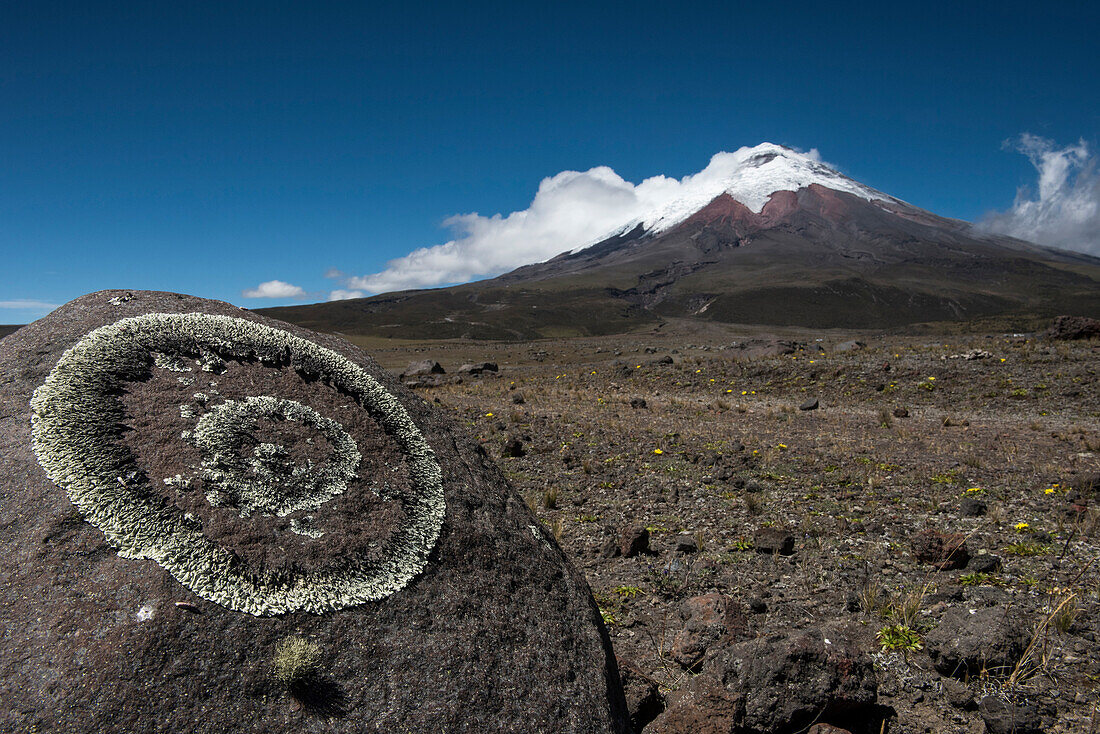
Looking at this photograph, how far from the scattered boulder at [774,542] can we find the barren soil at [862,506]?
115mm

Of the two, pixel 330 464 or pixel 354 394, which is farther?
pixel 354 394

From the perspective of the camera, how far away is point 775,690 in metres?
3.24

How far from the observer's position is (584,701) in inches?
106

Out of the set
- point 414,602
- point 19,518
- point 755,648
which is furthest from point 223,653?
point 755,648

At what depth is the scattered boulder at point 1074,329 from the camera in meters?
23.1

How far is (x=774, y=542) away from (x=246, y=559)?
201 inches

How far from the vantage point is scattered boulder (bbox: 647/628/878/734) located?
122 inches

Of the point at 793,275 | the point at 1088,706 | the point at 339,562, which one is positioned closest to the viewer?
the point at 339,562

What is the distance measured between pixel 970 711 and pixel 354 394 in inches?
169

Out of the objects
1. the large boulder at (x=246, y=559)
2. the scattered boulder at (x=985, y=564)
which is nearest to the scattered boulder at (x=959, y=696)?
the scattered boulder at (x=985, y=564)

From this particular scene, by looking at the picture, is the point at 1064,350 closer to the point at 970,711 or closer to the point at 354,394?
the point at 970,711

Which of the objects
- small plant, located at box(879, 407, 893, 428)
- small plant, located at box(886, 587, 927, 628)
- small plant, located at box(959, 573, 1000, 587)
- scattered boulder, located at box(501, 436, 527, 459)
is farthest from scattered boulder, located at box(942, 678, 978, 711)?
small plant, located at box(879, 407, 893, 428)

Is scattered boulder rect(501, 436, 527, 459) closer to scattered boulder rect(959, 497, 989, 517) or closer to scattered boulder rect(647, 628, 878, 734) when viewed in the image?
scattered boulder rect(959, 497, 989, 517)

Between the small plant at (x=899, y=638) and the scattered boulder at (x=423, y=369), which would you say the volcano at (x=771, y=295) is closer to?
the scattered boulder at (x=423, y=369)
